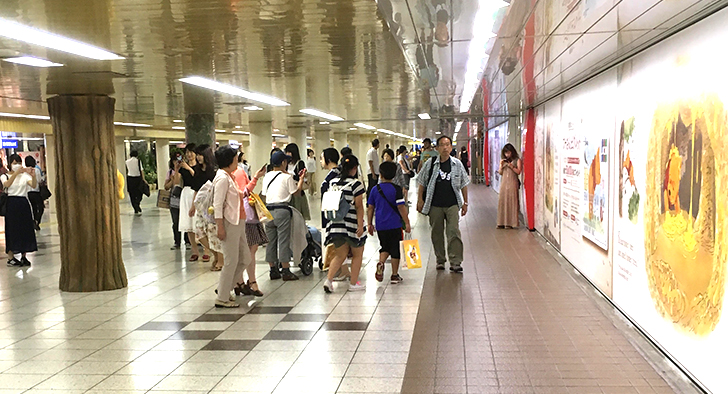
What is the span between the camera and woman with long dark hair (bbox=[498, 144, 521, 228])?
44.5 ft

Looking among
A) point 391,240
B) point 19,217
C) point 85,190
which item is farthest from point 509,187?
point 19,217

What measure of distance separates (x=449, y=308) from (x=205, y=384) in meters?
3.05

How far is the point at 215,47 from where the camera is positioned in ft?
18.9

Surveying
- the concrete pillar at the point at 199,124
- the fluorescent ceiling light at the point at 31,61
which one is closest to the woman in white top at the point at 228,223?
the fluorescent ceiling light at the point at 31,61

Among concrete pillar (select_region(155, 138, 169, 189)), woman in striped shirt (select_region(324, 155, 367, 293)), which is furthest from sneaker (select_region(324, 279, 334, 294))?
concrete pillar (select_region(155, 138, 169, 189))

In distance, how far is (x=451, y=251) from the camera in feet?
28.3

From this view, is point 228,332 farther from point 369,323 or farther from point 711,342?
point 711,342

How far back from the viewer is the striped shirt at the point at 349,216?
7.37m

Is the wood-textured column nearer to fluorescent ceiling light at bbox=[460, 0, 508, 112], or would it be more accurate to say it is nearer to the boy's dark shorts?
the boy's dark shorts

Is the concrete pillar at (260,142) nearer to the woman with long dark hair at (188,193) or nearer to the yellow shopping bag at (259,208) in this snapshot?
the woman with long dark hair at (188,193)

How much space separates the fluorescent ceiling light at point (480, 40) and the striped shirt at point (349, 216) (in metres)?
1.93

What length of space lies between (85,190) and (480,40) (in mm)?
5233

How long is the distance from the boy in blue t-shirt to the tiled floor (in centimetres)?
52

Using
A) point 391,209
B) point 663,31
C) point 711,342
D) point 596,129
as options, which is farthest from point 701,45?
point 391,209
